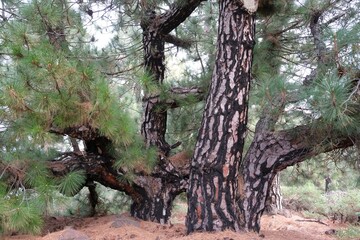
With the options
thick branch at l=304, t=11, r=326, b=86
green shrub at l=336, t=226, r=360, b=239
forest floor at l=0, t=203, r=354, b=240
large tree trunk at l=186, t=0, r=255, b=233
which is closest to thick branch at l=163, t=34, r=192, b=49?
thick branch at l=304, t=11, r=326, b=86

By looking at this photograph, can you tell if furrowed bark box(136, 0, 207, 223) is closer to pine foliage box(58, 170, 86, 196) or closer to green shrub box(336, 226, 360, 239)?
pine foliage box(58, 170, 86, 196)

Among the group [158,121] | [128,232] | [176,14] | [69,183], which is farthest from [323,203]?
[69,183]

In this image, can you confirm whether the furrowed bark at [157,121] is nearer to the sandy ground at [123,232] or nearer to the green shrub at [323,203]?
the sandy ground at [123,232]

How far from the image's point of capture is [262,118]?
3195mm

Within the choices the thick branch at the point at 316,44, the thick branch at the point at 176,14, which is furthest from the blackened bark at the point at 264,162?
the thick branch at the point at 176,14

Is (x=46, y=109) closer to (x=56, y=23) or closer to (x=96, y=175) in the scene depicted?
(x=56, y=23)

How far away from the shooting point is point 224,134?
2682mm

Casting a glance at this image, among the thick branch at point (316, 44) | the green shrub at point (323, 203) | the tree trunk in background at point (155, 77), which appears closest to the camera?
the thick branch at point (316, 44)

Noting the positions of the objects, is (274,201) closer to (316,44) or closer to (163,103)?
(163,103)

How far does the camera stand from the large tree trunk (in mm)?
2674

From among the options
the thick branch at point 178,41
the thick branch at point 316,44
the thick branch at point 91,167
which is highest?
the thick branch at point 178,41

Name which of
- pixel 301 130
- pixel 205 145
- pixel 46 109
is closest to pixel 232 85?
pixel 205 145

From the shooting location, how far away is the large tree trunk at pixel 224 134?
267 cm

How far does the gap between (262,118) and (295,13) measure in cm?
107
